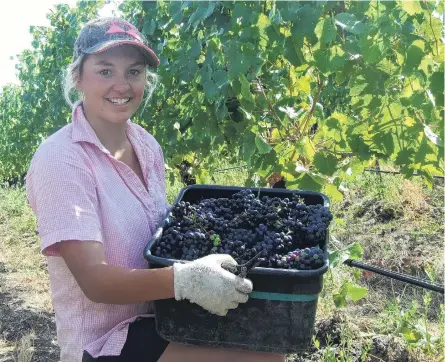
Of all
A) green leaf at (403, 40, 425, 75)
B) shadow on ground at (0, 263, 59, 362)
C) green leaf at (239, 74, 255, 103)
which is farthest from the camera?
shadow on ground at (0, 263, 59, 362)

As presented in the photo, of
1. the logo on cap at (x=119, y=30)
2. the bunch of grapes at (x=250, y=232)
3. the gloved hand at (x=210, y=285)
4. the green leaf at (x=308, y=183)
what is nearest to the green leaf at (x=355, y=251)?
the green leaf at (x=308, y=183)

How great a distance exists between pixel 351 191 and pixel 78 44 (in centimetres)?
361

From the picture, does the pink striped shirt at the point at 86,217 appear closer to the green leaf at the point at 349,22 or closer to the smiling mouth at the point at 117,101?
the smiling mouth at the point at 117,101

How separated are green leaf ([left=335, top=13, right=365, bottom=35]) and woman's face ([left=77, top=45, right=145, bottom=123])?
0.67m

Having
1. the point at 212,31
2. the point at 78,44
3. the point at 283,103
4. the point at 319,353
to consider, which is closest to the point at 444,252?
the point at 319,353

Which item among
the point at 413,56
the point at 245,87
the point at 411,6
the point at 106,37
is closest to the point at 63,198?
the point at 106,37

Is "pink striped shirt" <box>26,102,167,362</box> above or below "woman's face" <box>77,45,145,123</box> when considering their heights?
below

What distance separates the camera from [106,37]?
6.16 feet

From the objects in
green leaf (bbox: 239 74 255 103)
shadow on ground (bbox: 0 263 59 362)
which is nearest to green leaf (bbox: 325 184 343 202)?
green leaf (bbox: 239 74 255 103)

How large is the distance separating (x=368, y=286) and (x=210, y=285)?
224 centimetres

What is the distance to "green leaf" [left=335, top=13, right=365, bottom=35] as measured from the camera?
185cm

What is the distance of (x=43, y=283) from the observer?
4273 millimetres

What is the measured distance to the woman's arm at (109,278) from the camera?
1509 millimetres

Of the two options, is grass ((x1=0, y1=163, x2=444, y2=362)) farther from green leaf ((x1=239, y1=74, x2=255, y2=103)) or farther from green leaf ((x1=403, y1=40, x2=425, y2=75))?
green leaf ((x1=403, y1=40, x2=425, y2=75))
